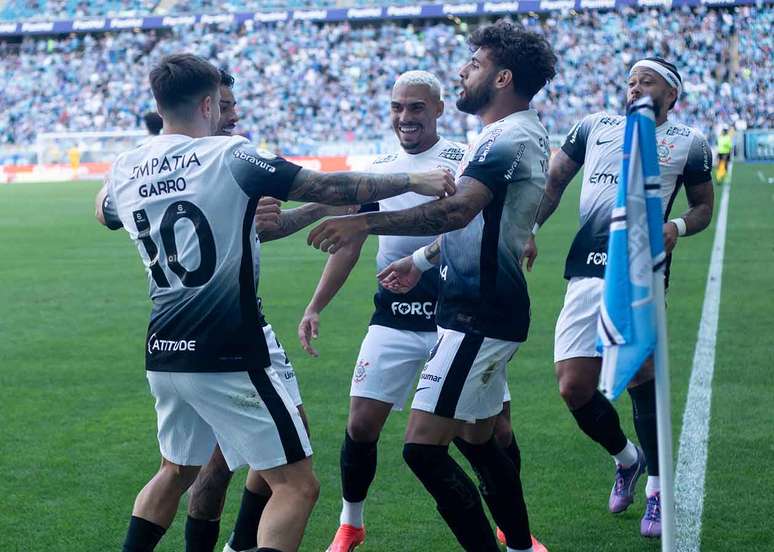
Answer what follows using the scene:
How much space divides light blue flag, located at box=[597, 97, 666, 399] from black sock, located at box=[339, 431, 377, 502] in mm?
2160

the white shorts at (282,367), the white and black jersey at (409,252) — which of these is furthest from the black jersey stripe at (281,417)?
the white and black jersey at (409,252)

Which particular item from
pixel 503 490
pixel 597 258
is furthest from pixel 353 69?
pixel 503 490

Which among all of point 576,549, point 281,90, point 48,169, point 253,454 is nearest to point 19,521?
point 253,454

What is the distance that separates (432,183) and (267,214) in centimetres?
96

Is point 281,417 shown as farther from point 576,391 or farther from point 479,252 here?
point 576,391

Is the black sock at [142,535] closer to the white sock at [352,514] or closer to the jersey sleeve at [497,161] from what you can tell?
the white sock at [352,514]

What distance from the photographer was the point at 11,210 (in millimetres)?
27266

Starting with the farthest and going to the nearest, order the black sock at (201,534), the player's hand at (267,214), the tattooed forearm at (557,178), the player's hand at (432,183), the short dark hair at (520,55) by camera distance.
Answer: the tattooed forearm at (557,178)
the player's hand at (267,214)
the black sock at (201,534)
the short dark hair at (520,55)
the player's hand at (432,183)

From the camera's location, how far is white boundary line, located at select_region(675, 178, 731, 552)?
A: 5.49m

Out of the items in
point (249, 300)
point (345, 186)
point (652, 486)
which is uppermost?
point (345, 186)

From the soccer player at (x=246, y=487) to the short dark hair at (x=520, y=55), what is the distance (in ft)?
3.51

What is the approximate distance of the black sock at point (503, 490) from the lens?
478cm

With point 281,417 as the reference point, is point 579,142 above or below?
above

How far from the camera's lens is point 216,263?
402 cm
